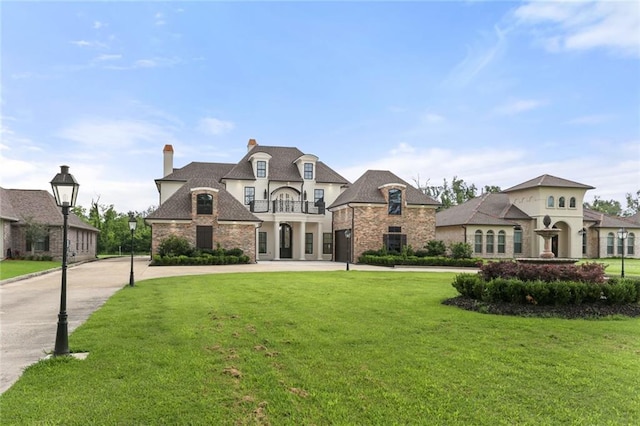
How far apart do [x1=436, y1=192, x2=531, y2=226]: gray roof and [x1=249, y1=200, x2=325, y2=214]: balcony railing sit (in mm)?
12504

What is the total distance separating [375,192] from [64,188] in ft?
93.3

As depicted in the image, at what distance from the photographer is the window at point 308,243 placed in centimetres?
3850

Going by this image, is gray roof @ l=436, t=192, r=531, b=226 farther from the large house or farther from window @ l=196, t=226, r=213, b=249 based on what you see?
window @ l=196, t=226, r=213, b=249

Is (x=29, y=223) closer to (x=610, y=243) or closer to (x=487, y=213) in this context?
(x=487, y=213)

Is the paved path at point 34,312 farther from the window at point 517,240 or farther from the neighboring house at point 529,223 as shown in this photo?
the window at point 517,240

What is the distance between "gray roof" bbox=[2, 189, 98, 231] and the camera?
31142 millimetres

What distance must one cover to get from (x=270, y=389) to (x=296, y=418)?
2.57ft

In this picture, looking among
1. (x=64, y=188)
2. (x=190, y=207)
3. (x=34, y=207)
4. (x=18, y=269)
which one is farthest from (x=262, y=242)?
(x=64, y=188)

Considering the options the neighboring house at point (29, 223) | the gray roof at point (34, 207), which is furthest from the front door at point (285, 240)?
the gray roof at point (34, 207)

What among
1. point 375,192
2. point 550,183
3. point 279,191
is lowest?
point 375,192

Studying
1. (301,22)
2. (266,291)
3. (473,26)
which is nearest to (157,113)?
(301,22)

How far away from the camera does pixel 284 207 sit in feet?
119

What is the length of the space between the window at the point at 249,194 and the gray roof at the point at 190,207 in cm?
546

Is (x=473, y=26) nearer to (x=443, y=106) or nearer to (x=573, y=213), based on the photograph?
(x=443, y=106)
